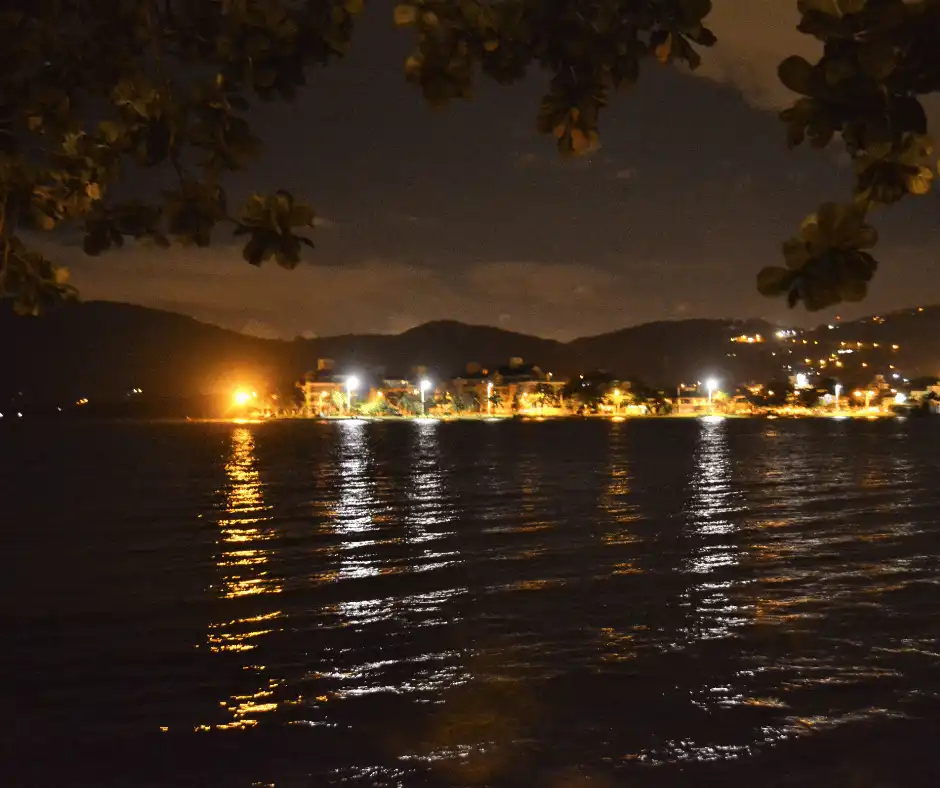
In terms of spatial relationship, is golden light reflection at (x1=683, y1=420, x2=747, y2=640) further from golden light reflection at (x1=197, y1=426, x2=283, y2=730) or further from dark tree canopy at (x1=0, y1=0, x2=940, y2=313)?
dark tree canopy at (x1=0, y1=0, x2=940, y2=313)

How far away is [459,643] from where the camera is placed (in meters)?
14.8

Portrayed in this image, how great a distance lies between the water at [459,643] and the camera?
399 inches

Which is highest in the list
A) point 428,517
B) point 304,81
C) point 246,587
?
point 304,81

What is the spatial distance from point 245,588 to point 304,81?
681 inches

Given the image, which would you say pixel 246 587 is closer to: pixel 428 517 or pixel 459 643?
pixel 459 643

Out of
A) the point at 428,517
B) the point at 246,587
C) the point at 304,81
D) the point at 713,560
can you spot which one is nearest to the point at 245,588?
the point at 246,587

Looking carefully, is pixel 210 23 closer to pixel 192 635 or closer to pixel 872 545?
pixel 192 635

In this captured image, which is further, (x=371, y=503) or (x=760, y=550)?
(x=371, y=503)

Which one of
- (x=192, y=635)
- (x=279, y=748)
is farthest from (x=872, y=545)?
(x=279, y=748)

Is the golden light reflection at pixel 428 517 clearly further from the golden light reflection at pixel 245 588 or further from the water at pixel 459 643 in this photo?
the golden light reflection at pixel 245 588

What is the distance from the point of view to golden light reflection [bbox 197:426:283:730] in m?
11.7

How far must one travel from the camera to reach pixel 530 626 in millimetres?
15922

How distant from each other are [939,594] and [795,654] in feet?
20.8

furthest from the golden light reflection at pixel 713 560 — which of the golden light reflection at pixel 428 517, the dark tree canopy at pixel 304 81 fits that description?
the dark tree canopy at pixel 304 81
